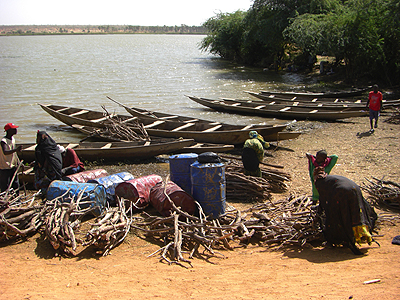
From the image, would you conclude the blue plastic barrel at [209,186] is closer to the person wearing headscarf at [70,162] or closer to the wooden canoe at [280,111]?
the person wearing headscarf at [70,162]

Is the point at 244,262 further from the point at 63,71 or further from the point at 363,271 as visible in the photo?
the point at 63,71

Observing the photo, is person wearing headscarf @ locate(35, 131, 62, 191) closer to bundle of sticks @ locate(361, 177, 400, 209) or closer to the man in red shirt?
bundle of sticks @ locate(361, 177, 400, 209)

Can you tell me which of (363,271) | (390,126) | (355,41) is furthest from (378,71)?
(363,271)

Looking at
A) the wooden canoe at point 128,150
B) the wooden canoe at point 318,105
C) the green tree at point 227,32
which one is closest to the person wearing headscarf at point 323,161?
the wooden canoe at point 128,150

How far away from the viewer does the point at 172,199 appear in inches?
231

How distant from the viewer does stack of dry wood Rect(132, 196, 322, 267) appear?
5070 millimetres

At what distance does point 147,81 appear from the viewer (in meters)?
30.1

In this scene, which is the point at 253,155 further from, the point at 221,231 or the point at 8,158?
the point at 8,158

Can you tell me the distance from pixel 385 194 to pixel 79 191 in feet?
18.5

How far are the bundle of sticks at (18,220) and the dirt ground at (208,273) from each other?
0.62 ft

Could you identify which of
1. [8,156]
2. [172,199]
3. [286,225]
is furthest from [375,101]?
[8,156]

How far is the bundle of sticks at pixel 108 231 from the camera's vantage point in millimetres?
5019

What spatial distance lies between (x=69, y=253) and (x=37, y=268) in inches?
18.1

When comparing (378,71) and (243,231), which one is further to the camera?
(378,71)
